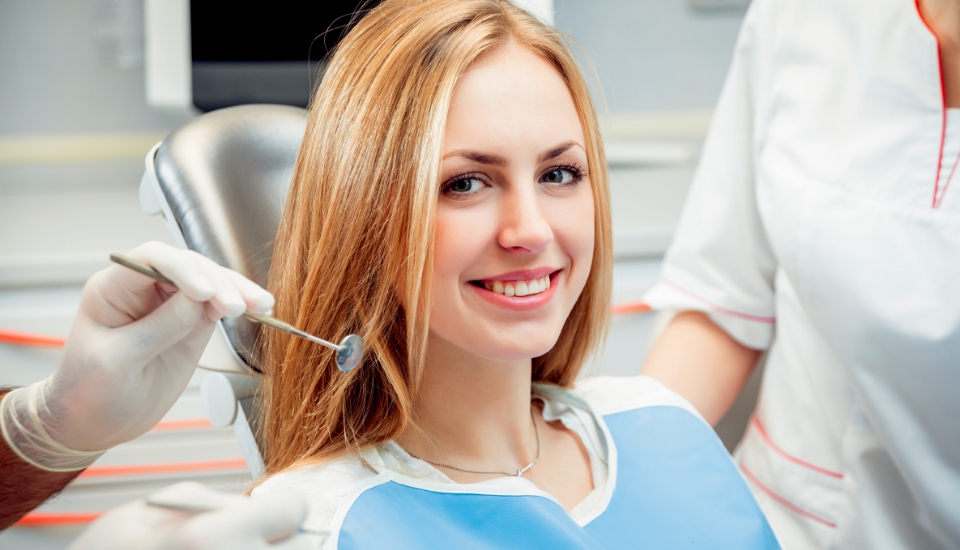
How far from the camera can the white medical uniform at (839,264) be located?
3.11ft

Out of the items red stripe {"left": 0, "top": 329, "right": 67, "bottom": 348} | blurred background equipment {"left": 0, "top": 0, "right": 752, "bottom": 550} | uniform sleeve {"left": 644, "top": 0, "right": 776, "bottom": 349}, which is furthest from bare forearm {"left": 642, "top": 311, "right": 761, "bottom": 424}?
red stripe {"left": 0, "top": 329, "right": 67, "bottom": 348}

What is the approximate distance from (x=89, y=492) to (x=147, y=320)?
2.90 ft

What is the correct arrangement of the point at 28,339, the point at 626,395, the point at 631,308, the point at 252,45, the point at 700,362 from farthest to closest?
the point at 631,308, the point at 252,45, the point at 28,339, the point at 700,362, the point at 626,395

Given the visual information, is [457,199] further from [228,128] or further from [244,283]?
[228,128]

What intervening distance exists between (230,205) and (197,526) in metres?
0.56

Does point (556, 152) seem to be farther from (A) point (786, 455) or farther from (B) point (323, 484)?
(A) point (786, 455)

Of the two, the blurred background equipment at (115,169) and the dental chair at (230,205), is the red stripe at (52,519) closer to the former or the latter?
the blurred background equipment at (115,169)

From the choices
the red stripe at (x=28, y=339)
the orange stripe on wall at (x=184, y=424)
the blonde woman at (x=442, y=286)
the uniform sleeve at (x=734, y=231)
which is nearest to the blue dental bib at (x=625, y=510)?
the blonde woman at (x=442, y=286)

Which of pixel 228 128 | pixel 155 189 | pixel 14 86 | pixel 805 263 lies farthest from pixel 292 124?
pixel 14 86

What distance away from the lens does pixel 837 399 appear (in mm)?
1090

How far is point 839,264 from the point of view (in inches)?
39.4

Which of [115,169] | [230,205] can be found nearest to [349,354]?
[230,205]

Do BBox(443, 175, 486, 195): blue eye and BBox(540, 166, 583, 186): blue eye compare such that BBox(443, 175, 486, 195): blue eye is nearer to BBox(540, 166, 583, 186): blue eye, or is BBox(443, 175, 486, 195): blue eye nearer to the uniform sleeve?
BBox(540, 166, 583, 186): blue eye

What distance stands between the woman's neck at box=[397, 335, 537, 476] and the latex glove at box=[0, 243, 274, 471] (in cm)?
27
